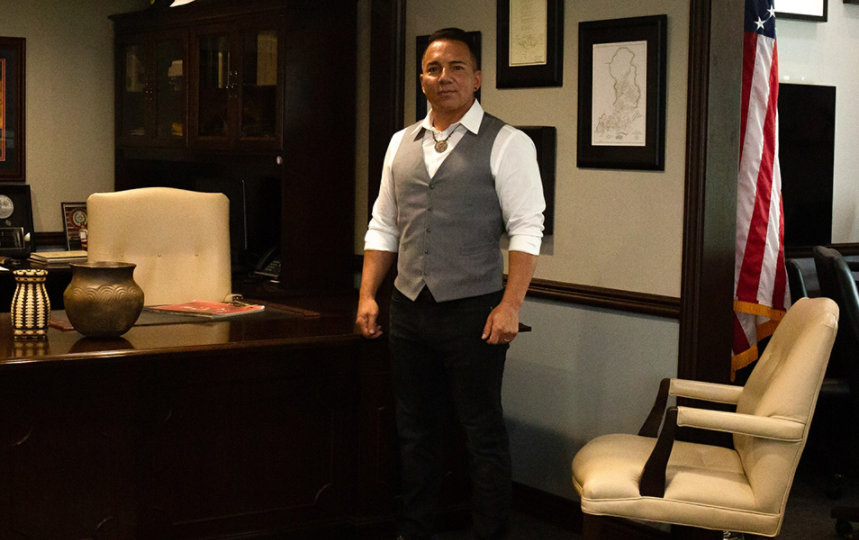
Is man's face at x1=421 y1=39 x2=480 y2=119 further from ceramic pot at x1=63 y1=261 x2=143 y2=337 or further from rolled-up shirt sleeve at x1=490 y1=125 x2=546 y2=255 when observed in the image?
ceramic pot at x1=63 y1=261 x2=143 y2=337

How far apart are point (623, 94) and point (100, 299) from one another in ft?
5.92

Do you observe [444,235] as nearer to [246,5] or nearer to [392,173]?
[392,173]

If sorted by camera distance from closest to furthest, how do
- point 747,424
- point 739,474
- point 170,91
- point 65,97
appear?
point 747,424 < point 739,474 < point 170,91 < point 65,97

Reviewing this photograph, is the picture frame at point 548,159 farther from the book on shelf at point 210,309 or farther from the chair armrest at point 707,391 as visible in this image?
the book on shelf at point 210,309

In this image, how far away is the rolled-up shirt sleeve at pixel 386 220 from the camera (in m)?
3.15

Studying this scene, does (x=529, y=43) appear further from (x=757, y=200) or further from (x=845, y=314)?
(x=845, y=314)

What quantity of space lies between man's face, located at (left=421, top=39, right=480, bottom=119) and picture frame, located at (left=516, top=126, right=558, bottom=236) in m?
0.82

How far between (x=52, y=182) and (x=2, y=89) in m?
0.53

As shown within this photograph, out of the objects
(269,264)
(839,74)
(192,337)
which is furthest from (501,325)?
(839,74)

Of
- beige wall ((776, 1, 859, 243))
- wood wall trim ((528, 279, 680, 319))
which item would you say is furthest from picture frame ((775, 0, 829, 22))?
wood wall trim ((528, 279, 680, 319))

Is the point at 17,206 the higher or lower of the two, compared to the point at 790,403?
higher

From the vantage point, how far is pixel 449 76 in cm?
296

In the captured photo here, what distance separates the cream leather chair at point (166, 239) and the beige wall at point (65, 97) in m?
2.01

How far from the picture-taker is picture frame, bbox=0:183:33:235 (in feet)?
17.7
